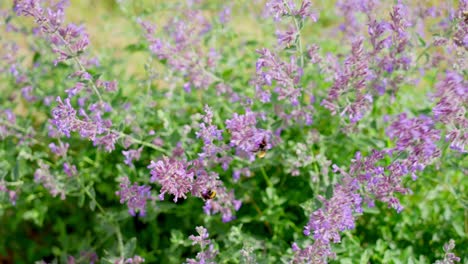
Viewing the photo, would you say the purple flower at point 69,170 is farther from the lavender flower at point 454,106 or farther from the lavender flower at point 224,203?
the lavender flower at point 454,106

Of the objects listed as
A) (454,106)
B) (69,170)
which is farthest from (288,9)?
(69,170)

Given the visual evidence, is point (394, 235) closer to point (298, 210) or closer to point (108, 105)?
point (298, 210)

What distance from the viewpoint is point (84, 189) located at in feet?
12.4

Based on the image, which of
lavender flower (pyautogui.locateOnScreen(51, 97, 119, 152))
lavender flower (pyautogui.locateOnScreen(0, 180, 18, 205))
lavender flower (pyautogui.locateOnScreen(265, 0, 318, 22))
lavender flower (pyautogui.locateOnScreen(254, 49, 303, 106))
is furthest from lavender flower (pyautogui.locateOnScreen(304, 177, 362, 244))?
lavender flower (pyautogui.locateOnScreen(0, 180, 18, 205))

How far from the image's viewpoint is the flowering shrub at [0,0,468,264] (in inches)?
119

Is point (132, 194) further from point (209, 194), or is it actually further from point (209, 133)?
point (209, 133)

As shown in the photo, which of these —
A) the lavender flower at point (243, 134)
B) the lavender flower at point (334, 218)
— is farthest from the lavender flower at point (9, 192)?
the lavender flower at point (334, 218)

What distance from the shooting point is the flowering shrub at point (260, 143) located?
3.01 meters

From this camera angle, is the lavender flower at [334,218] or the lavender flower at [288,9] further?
the lavender flower at [288,9]

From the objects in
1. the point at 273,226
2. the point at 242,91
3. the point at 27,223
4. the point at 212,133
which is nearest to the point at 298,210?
the point at 273,226

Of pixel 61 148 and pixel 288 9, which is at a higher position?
pixel 288 9

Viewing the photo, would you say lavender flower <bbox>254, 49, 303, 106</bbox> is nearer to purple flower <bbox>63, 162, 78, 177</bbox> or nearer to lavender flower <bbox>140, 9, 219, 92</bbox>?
lavender flower <bbox>140, 9, 219, 92</bbox>

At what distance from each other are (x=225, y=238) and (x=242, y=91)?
128 centimetres

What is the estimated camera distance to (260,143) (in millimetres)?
3125
